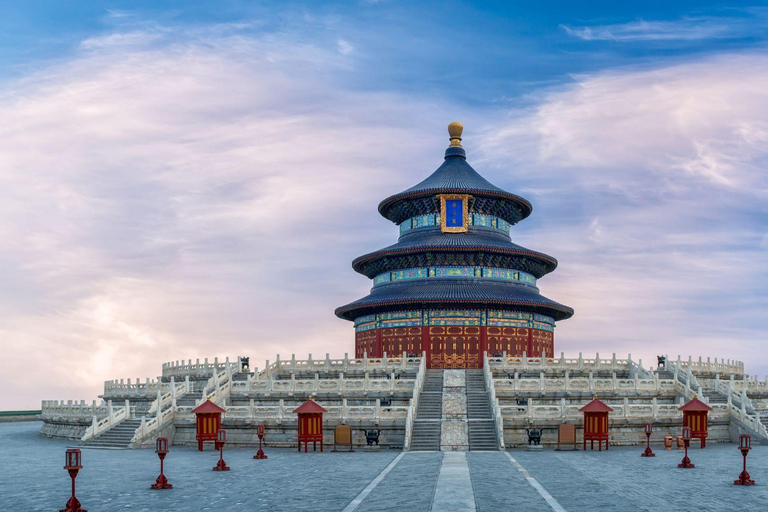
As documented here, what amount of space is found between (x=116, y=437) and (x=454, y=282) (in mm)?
31110

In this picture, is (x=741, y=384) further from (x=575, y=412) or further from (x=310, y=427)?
(x=310, y=427)

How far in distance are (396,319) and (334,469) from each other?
35584mm

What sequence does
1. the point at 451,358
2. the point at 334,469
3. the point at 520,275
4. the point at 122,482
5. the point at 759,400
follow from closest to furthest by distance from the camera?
the point at 122,482
the point at 334,469
the point at 759,400
the point at 451,358
the point at 520,275

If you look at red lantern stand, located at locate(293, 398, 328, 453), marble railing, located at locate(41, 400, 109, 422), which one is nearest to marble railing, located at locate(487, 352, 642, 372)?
red lantern stand, located at locate(293, 398, 328, 453)

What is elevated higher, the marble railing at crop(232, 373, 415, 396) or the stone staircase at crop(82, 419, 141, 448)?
the marble railing at crop(232, 373, 415, 396)

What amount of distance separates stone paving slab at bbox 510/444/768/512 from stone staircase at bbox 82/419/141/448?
1794 cm

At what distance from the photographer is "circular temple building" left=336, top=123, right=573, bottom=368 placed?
60.7m

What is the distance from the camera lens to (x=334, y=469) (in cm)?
2736

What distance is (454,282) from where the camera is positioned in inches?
2515

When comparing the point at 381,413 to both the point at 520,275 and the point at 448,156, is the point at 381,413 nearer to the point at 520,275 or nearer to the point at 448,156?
the point at 520,275

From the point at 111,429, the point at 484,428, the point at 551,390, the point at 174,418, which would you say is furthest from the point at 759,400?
the point at 111,429

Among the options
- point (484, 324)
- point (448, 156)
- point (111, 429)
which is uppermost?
point (448, 156)

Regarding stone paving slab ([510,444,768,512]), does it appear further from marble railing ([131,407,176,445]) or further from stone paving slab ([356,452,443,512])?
marble railing ([131,407,176,445])

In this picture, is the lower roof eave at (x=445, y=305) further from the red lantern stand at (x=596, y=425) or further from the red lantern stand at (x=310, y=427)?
the red lantern stand at (x=310, y=427)
